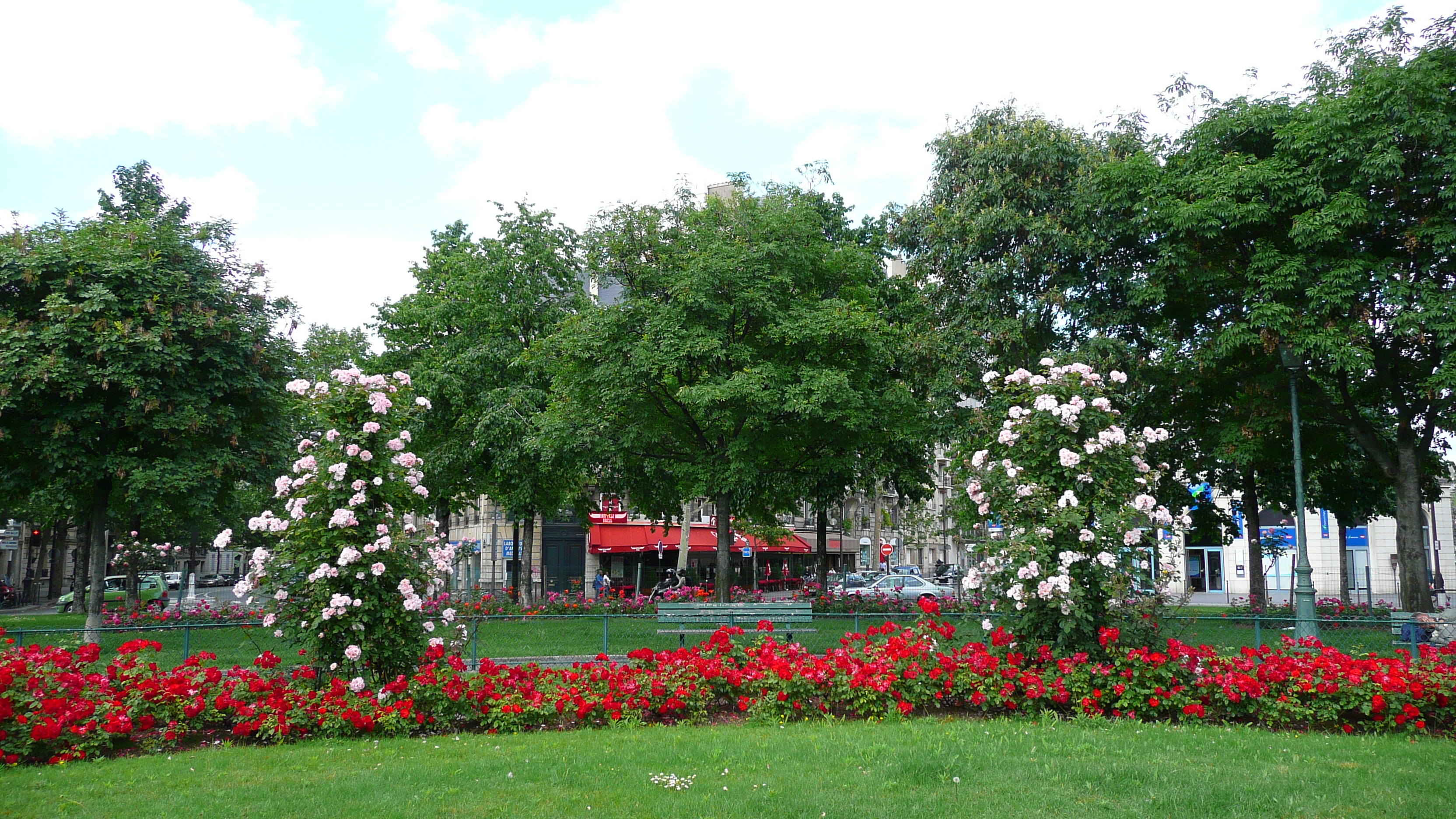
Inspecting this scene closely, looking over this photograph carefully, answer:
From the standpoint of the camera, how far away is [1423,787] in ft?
22.7

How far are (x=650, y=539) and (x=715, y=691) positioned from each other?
35.5m

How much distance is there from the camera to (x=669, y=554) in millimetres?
48625

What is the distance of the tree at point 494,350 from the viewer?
2722 centimetres

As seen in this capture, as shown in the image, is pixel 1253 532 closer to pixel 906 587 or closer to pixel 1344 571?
pixel 1344 571

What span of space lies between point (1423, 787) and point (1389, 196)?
14.2 meters

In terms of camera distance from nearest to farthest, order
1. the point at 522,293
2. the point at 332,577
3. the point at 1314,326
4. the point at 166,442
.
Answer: the point at 332,577
the point at 1314,326
the point at 166,442
the point at 522,293

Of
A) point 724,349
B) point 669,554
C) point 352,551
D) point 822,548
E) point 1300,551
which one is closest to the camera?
point 352,551

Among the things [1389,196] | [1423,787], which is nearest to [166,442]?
[1423,787]

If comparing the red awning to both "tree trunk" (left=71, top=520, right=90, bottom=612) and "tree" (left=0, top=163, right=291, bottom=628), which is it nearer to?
"tree trunk" (left=71, top=520, right=90, bottom=612)

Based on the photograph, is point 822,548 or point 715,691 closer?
point 715,691

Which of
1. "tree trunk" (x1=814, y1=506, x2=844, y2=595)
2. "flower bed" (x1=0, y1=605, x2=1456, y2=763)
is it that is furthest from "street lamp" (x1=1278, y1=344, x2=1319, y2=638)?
"tree trunk" (x1=814, y1=506, x2=844, y2=595)

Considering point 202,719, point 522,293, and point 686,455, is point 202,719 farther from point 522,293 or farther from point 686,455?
point 522,293

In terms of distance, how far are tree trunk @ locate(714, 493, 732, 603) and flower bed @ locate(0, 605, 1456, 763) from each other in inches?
393

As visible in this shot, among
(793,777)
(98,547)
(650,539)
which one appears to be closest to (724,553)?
(98,547)
